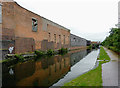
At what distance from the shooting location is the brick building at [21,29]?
563 inches

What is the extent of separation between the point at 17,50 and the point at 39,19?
950cm

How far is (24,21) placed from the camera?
1809cm

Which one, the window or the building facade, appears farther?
the building facade

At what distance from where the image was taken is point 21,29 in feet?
56.3

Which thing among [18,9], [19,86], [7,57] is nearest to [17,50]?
[7,57]

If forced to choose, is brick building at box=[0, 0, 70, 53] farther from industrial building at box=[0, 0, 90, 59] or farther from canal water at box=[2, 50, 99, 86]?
canal water at box=[2, 50, 99, 86]

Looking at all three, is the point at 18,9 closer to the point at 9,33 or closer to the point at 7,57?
the point at 9,33

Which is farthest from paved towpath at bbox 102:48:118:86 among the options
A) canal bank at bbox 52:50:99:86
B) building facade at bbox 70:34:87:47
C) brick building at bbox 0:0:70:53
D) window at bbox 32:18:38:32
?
building facade at bbox 70:34:87:47

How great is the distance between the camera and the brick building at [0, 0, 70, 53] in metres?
14.3

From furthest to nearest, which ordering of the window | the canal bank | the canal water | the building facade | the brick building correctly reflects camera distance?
the building facade < the window < the brick building < the canal bank < the canal water

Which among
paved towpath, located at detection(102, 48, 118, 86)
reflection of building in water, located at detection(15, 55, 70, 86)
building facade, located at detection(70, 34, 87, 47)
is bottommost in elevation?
reflection of building in water, located at detection(15, 55, 70, 86)

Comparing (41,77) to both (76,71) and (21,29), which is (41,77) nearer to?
(76,71)

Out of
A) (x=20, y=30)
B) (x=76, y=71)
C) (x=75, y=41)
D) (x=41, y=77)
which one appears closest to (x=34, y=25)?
(x=20, y=30)

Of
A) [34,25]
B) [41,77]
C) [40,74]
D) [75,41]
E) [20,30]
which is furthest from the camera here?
[75,41]
